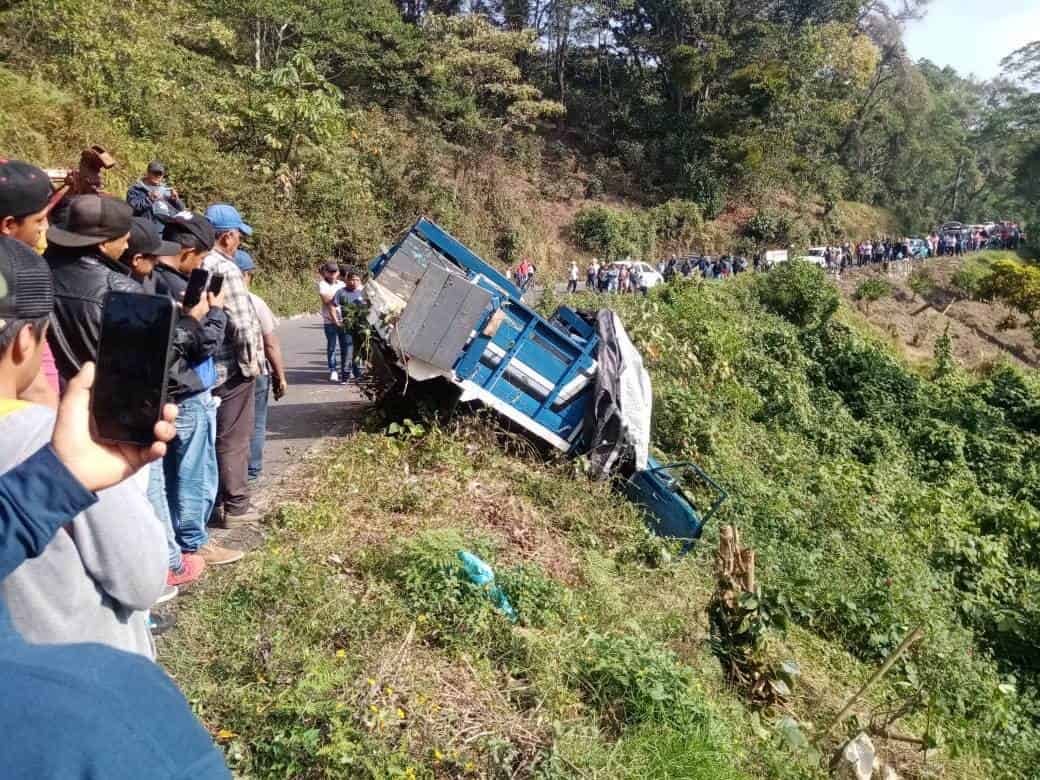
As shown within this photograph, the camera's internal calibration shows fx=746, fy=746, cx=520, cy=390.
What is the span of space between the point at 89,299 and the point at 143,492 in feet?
5.48

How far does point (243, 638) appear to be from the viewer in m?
3.54

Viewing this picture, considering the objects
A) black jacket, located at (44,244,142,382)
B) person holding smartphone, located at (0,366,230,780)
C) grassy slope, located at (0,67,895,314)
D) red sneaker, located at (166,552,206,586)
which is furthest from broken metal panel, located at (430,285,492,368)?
grassy slope, located at (0,67,895,314)

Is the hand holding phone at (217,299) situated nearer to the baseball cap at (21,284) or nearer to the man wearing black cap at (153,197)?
the baseball cap at (21,284)

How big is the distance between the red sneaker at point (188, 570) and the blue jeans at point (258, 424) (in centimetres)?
133

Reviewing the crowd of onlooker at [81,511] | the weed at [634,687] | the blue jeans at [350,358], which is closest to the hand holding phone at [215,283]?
the crowd of onlooker at [81,511]

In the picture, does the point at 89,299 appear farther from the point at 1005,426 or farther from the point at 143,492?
the point at 1005,426

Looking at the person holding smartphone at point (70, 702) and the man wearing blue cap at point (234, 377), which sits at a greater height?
the person holding smartphone at point (70, 702)

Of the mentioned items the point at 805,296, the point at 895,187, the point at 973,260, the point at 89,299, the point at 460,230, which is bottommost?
the point at 460,230

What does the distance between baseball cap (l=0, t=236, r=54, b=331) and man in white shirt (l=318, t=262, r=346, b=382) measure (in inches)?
284

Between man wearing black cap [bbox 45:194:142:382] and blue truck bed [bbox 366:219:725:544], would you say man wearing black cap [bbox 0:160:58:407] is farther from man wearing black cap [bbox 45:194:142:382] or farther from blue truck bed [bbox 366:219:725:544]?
blue truck bed [bbox 366:219:725:544]

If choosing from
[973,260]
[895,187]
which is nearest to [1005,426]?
[973,260]

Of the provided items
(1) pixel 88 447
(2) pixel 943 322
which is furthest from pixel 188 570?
(2) pixel 943 322

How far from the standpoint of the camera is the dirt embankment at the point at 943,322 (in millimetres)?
26297

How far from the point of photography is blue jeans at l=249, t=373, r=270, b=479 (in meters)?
5.25
